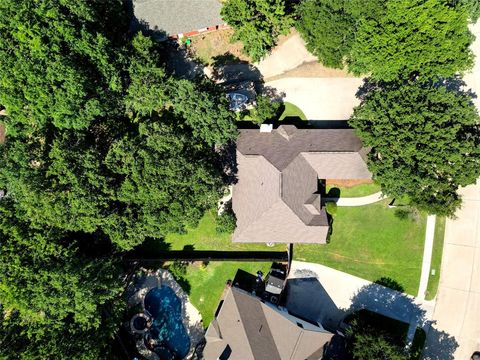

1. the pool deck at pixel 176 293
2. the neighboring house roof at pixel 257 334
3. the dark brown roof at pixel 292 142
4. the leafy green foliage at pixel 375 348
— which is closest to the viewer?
the leafy green foliage at pixel 375 348

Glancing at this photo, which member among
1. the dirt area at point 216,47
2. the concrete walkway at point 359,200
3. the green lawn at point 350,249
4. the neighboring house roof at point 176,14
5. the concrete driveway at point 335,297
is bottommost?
the concrete driveway at point 335,297

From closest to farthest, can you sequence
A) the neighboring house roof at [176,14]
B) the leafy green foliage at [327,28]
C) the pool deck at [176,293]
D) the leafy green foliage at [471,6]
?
the leafy green foliage at [471,6], the leafy green foliage at [327,28], the neighboring house roof at [176,14], the pool deck at [176,293]

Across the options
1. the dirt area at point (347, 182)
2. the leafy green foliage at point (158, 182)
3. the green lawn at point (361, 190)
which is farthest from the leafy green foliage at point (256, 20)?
the green lawn at point (361, 190)

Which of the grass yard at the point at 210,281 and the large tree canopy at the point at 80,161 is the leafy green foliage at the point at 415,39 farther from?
the grass yard at the point at 210,281

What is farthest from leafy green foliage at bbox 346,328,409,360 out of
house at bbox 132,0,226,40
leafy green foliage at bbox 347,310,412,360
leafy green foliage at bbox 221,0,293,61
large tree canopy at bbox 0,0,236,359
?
house at bbox 132,0,226,40

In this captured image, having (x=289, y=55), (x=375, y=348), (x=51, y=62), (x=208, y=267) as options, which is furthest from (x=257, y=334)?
(x=51, y=62)

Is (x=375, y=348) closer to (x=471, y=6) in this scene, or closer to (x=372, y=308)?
(x=372, y=308)

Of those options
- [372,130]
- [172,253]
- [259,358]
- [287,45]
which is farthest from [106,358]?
[287,45]
